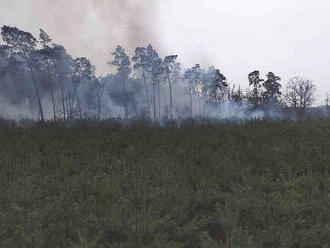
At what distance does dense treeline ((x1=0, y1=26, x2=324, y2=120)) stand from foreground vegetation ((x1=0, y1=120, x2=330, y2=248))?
34046mm

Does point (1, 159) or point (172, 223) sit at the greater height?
point (1, 159)

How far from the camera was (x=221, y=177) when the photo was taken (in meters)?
6.83

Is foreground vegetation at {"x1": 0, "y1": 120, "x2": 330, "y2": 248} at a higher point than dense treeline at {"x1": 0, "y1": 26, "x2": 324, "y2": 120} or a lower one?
lower

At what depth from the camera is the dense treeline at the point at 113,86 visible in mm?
49903

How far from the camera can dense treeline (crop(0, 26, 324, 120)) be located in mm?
49903

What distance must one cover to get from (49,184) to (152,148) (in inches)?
148

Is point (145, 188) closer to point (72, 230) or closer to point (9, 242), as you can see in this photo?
point (72, 230)

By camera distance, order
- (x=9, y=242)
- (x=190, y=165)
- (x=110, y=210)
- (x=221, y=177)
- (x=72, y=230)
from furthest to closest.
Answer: (x=190, y=165)
(x=221, y=177)
(x=110, y=210)
(x=72, y=230)
(x=9, y=242)

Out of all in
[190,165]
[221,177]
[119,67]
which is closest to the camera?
[221,177]

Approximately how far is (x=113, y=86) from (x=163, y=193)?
8576 centimetres

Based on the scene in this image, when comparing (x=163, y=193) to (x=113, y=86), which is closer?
(x=163, y=193)

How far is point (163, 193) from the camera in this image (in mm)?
5301

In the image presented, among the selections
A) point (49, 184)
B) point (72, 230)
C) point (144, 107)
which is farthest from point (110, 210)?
point (144, 107)

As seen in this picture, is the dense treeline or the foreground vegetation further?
the dense treeline
